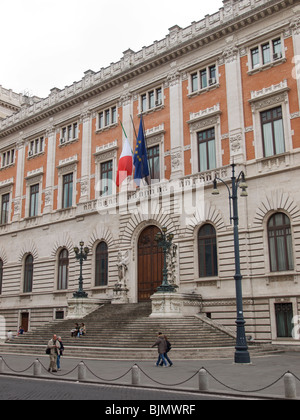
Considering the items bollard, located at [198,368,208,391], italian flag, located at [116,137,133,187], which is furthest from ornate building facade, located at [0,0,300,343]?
bollard, located at [198,368,208,391]

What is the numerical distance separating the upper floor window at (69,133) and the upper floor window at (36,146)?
2985 mm

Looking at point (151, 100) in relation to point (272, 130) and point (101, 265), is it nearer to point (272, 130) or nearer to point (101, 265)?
point (272, 130)

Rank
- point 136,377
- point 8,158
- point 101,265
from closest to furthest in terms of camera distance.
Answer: point 136,377 → point 101,265 → point 8,158

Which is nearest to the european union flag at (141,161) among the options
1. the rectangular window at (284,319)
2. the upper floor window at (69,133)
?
the upper floor window at (69,133)

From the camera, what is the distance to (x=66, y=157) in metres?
40.6

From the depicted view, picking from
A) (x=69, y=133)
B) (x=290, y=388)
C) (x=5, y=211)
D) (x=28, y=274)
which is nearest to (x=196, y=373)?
(x=290, y=388)

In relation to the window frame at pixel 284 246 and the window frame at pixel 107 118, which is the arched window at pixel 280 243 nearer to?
the window frame at pixel 284 246

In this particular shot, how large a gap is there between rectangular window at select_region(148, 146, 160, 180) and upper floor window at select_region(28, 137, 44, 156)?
13700 millimetres

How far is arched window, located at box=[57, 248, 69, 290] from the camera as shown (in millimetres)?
37938

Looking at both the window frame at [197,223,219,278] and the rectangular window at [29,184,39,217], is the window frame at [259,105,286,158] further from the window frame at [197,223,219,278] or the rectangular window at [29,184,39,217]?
the rectangular window at [29,184,39,217]

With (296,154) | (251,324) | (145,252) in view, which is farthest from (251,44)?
(251,324)

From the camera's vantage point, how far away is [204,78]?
3278cm

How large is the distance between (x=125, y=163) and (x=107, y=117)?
7.85 metres

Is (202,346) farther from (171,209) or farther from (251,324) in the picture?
(171,209)
